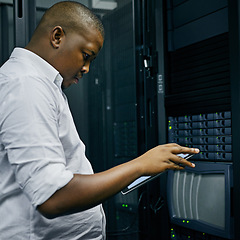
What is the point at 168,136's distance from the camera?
1574 mm

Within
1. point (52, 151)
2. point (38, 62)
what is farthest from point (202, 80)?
point (52, 151)

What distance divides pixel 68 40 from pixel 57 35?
30 mm

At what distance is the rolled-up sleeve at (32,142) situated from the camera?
704 millimetres

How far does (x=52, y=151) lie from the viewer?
2.39 ft

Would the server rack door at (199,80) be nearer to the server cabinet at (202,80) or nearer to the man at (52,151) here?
the server cabinet at (202,80)

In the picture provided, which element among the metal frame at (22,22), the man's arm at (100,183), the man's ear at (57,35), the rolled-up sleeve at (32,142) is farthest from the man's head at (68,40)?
the metal frame at (22,22)

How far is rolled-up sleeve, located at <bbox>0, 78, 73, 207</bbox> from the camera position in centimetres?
70

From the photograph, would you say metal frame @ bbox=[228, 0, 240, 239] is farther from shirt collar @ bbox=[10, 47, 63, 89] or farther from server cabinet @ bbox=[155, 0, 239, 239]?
shirt collar @ bbox=[10, 47, 63, 89]

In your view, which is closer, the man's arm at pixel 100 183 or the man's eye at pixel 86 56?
the man's arm at pixel 100 183

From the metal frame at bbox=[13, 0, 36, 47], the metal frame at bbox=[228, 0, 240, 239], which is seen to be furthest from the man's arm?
the metal frame at bbox=[13, 0, 36, 47]

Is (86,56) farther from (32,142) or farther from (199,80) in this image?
(199,80)

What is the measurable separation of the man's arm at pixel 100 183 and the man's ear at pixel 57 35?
0.35 metres

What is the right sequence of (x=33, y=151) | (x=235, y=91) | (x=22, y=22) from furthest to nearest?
(x=22, y=22), (x=235, y=91), (x=33, y=151)

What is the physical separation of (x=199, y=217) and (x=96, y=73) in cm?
75
